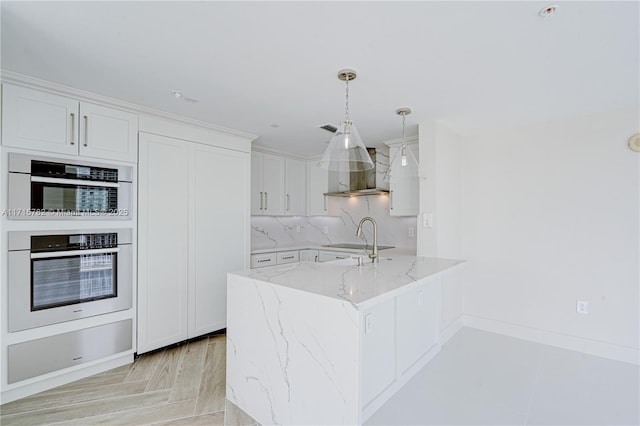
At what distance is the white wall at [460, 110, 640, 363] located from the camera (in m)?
2.73

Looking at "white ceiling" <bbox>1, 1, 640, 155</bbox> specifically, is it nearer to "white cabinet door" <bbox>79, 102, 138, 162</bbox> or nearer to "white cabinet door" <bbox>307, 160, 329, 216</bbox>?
"white cabinet door" <bbox>79, 102, 138, 162</bbox>

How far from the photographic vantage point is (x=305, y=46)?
5.64 feet

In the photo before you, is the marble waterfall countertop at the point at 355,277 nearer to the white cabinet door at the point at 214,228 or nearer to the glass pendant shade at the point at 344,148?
the glass pendant shade at the point at 344,148

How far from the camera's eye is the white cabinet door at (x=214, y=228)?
3092 mm

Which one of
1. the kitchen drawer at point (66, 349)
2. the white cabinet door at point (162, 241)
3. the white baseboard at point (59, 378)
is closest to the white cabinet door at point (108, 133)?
the white cabinet door at point (162, 241)

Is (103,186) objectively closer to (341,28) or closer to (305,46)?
(305,46)

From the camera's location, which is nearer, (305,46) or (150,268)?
(305,46)

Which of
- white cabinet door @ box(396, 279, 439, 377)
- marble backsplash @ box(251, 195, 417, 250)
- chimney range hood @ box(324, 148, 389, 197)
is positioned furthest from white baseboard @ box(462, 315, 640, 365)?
chimney range hood @ box(324, 148, 389, 197)

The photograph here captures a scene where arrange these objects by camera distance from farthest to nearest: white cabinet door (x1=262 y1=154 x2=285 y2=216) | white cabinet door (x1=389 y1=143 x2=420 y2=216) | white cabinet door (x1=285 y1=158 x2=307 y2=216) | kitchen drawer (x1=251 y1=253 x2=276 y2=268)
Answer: white cabinet door (x1=285 y1=158 x2=307 y2=216) < white cabinet door (x1=262 y1=154 x2=285 y2=216) < kitchen drawer (x1=251 y1=253 x2=276 y2=268) < white cabinet door (x1=389 y1=143 x2=420 y2=216)

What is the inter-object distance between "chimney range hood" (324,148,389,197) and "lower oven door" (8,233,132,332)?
112 inches

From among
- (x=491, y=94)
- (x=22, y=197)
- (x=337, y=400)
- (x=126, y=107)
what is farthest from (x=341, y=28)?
(x=22, y=197)

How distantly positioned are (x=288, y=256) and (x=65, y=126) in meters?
2.76

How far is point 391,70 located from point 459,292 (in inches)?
105

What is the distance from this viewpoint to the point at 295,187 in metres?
4.71
